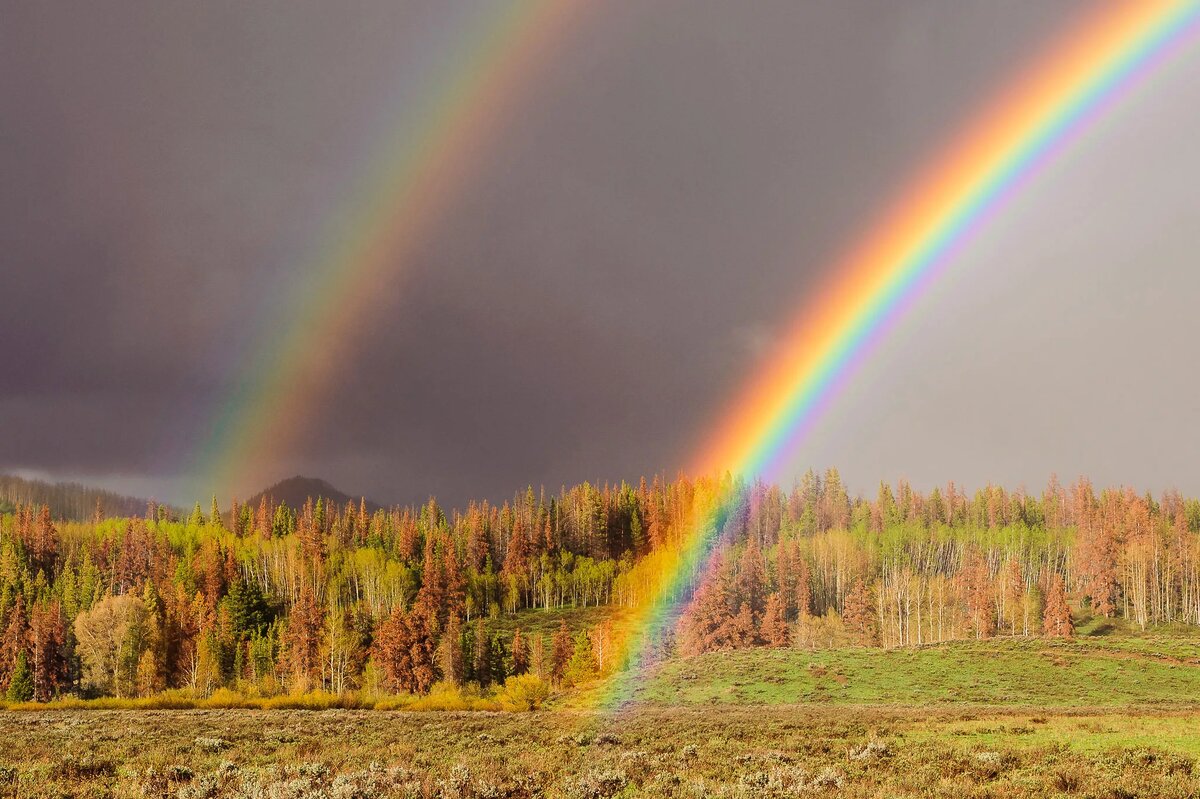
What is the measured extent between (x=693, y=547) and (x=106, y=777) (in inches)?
6410

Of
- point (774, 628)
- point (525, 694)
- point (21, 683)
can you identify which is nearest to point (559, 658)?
point (774, 628)

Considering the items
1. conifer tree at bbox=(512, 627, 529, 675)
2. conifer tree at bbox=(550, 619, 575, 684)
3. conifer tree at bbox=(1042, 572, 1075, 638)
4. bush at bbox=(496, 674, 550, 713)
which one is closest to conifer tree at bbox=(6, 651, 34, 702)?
conifer tree at bbox=(512, 627, 529, 675)

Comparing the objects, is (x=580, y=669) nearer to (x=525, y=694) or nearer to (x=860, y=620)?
(x=525, y=694)

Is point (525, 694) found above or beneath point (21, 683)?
above

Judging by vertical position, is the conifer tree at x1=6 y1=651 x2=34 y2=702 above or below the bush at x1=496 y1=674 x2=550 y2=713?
below

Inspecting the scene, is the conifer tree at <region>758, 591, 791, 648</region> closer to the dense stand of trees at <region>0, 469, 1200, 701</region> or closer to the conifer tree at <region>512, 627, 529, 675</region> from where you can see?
the dense stand of trees at <region>0, 469, 1200, 701</region>

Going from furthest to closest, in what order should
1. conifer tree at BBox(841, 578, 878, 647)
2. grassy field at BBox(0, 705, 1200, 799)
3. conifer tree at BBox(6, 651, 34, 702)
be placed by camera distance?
conifer tree at BBox(841, 578, 878, 647), conifer tree at BBox(6, 651, 34, 702), grassy field at BBox(0, 705, 1200, 799)

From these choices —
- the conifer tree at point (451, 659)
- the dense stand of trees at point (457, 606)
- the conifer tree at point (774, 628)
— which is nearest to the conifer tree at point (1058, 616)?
the dense stand of trees at point (457, 606)

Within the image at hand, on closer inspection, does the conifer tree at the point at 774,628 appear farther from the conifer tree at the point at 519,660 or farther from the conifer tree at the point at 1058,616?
the conifer tree at the point at 1058,616

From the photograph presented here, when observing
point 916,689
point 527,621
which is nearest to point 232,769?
point 916,689

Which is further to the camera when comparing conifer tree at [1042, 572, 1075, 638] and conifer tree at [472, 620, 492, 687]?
conifer tree at [1042, 572, 1075, 638]

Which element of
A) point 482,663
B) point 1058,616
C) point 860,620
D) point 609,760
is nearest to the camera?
point 609,760

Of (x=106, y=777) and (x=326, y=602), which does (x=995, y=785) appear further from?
(x=326, y=602)

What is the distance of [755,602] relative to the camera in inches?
5399
